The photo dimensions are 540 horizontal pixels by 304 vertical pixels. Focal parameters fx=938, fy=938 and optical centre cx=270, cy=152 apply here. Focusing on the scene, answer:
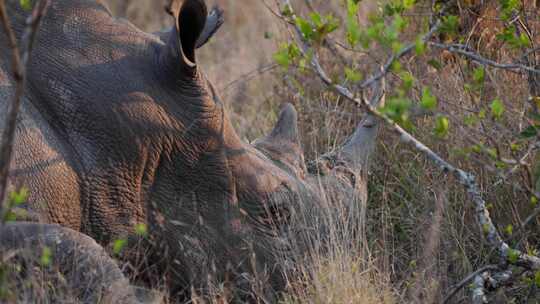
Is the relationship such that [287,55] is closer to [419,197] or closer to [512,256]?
[512,256]

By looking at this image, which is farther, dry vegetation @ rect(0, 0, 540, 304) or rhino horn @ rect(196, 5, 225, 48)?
rhino horn @ rect(196, 5, 225, 48)

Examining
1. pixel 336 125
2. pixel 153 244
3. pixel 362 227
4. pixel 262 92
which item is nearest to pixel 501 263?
pixel 362 227

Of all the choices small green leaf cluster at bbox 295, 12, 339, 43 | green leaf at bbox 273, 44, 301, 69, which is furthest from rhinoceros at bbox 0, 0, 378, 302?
small green leaf cluster at bbox 295, 12, 339, 43

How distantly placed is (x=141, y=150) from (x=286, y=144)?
94 centimetres

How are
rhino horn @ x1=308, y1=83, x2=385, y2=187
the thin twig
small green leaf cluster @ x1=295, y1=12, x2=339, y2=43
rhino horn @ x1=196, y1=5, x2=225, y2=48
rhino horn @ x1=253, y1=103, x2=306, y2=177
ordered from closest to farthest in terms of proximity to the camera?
small green leaf cluster @ x1=295, y1=12, x2=339, y2=43, the thin twig, rhino horn @ x1=196, y1=5, x2=225, y2=48, rhino horn @ x1=253, y1=103, x2=306, y2=177, rhino horn @ x1=308, y1=83, x2=385, y2=187

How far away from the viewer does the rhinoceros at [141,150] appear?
3611 mm

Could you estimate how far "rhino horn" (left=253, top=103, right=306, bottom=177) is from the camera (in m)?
4.35

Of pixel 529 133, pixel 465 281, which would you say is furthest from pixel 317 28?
pixel 465 281

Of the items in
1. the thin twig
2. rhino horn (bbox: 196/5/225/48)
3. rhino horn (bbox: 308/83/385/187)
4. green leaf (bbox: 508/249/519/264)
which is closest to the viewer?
green leaf (bbox: 508/249/519/264)

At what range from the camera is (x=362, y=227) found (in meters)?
4.19

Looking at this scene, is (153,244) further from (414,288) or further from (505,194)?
(505,194)

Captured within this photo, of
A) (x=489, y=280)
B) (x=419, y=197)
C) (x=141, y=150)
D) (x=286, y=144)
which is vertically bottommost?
(x=489, y=280)

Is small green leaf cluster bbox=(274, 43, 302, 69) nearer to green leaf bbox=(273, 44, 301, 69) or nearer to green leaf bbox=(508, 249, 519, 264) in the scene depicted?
green leaf bbox=(273, 44, 301, 69)

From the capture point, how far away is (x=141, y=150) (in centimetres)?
374
